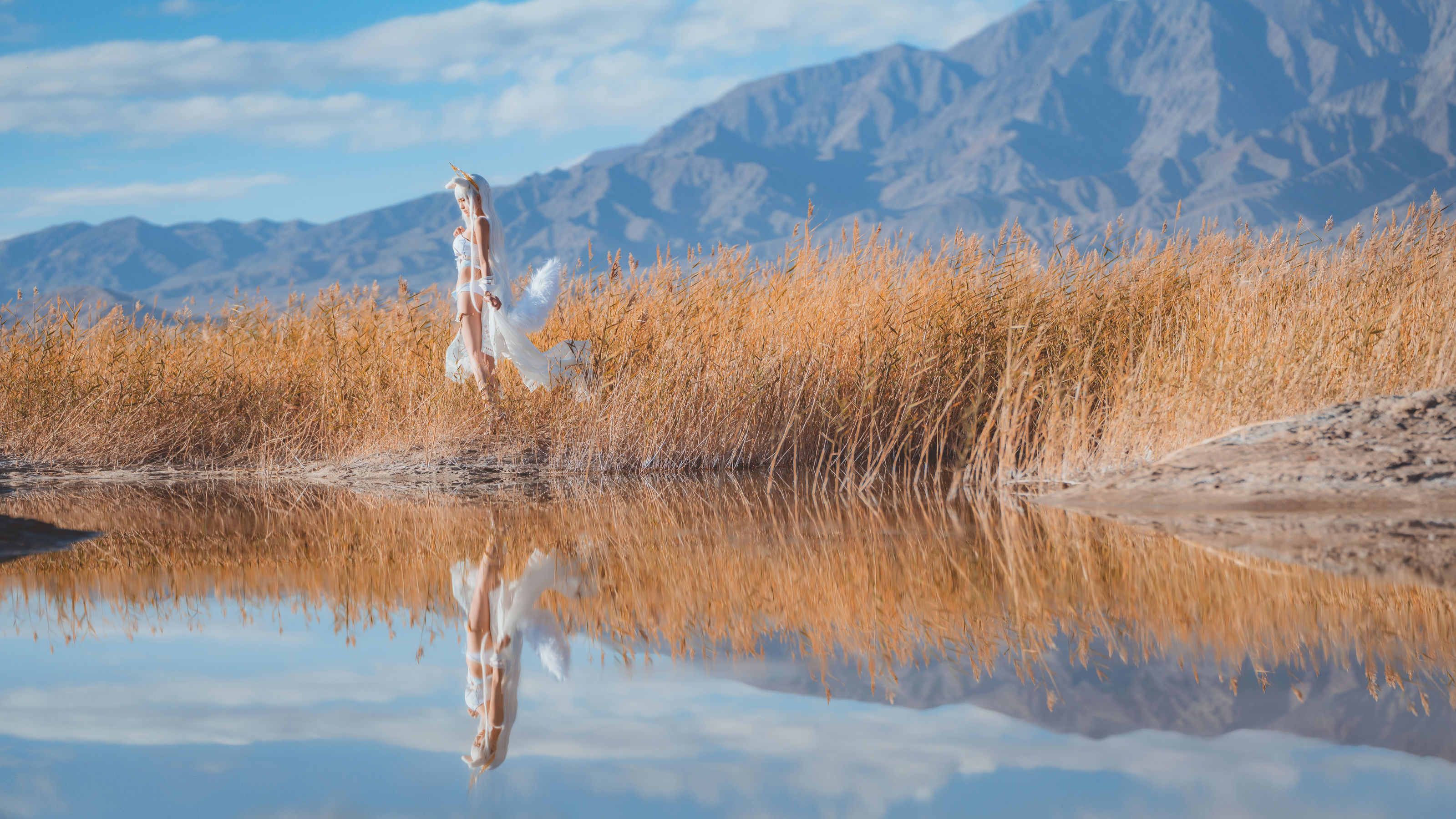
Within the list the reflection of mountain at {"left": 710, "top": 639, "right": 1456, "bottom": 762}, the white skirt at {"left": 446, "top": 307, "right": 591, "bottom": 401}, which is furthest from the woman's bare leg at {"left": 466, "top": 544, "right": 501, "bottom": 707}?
the white skirt at {"left": 446, "top": 307, "right": 591, "bottom": 401}

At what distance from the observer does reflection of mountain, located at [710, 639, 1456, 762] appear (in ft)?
8.54

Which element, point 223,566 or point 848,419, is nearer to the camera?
point 223,566

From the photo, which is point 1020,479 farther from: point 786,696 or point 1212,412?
point 786,696

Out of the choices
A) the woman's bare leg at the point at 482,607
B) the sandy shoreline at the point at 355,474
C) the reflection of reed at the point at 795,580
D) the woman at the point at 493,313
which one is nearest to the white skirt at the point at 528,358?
the woman at the point at 493,313

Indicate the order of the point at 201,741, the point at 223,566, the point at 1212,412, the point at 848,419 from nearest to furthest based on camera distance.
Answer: the point at 201,741 → the point at 223,566 → the point at 1212,412 → the point at 848,419

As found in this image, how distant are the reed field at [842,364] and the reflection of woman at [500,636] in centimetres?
267

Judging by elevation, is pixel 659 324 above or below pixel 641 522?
above

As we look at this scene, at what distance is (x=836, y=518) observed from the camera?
5.62 metres

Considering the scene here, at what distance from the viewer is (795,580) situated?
14.0ft

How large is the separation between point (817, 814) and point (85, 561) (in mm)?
3969

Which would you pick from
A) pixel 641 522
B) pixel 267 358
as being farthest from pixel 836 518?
pixel 267 358

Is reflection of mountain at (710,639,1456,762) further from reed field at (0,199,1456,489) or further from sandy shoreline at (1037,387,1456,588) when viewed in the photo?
reed field at (0,199,1456,489)

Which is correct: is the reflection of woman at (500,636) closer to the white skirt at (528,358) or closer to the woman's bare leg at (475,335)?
the white skirt at (528,358)

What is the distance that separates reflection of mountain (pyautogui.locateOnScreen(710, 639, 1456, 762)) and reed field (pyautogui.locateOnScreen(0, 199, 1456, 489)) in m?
3.18
